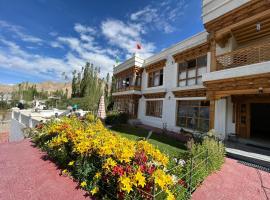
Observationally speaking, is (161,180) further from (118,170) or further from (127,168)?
(118,170)

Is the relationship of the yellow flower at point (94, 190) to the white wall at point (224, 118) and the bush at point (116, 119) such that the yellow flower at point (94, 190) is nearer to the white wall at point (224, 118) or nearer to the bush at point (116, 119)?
the white wall at point (224, 118)

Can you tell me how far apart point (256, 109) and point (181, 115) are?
753 centimetres

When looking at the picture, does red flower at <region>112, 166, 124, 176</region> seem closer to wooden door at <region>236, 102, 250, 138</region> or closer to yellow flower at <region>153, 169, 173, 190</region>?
yellow flower at <region>153, 169, 173, 190</region>

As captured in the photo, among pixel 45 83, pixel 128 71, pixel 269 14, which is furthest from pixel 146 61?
pixel 45 83

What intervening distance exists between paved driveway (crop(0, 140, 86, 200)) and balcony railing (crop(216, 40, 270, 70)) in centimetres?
971

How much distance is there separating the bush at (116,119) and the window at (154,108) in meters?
2.62

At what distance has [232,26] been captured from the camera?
9836 mm

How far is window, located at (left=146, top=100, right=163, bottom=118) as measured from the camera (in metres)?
18.1

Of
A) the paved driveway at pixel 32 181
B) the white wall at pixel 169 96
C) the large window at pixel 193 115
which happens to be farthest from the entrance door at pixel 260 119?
the paved driveway at pixel 32 181

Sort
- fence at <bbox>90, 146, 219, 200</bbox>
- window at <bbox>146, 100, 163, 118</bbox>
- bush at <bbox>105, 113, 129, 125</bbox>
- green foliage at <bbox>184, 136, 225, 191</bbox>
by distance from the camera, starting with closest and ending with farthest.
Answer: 1. fence at <bbox>90, 146, 219, 200</bbox>
2. green foliage at <bbox>184, 136, 225, 191</bbox>
3. window at <bbox>146, 100, 163, 118</bbox>
4. bush at <bbox>105, 113, 129, 125</bbox>

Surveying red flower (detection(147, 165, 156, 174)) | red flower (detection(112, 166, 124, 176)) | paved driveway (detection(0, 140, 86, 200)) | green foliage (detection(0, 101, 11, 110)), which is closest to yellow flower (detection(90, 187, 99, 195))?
paved driveway (detection(0, 140, 86, 200))

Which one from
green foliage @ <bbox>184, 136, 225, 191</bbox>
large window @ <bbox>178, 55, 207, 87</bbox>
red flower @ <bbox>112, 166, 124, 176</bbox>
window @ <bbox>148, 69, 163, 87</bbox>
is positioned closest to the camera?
Result: red flower @ <bbox>112, 166, 124, 176</bbox>

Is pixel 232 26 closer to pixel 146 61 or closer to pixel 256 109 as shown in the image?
pixel 256 109

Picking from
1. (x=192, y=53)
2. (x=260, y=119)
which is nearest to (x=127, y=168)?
(x=192, y=53)
